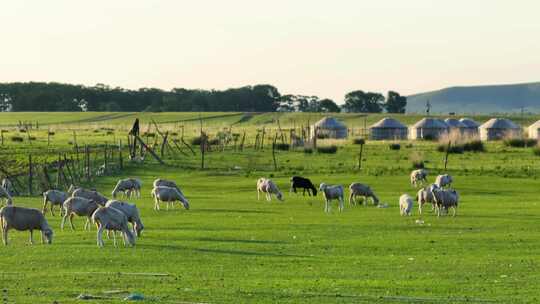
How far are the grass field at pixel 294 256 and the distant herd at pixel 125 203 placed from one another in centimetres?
57

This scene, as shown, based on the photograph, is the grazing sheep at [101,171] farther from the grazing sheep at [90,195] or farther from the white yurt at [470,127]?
the white yurt at [470,127]

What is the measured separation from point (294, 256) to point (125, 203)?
7115 millimetres

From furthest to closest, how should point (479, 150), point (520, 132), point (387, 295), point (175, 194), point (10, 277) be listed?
point (520, 132)
point (479, 150)
point (175, 194)
point (10, 277)
point (387, 295)

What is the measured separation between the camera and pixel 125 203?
3325 centimetres

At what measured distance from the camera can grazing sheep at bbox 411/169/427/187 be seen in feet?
202

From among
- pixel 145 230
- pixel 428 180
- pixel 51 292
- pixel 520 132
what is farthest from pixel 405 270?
pixel 520 132

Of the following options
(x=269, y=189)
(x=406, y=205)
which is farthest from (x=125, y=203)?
(x=269, y=189)

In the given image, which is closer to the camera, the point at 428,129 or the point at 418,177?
the point at 418,177

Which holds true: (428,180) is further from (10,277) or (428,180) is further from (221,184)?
(10,277)

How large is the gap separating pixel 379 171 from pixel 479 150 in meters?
31.7

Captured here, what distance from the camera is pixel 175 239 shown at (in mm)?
32531

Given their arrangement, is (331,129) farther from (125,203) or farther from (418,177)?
(125,203)

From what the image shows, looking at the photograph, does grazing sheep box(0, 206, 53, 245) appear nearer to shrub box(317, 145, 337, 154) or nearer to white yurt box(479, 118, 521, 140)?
shrub box(317, 145, 337, 154)

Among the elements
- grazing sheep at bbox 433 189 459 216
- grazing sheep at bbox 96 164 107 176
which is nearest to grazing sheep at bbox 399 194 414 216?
grazing sheep at bbox 433 189 459 216
